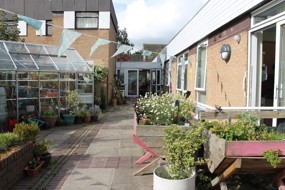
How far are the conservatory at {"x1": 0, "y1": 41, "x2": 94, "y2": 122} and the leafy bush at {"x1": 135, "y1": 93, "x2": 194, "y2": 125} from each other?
5275mm

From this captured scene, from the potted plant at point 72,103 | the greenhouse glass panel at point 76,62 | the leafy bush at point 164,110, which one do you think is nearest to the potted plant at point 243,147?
the leafy bush at point 164,110

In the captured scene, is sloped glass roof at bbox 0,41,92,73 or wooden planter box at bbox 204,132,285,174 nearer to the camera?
wooden planter box at bbox 204,132,285,174

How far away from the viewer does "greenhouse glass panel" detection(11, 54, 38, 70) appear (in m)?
11.3

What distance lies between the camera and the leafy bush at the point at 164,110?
20.1ft

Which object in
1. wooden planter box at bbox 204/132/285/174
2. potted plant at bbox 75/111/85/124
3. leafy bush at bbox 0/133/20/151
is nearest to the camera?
wooden planter box at bbox 204/132/285/174

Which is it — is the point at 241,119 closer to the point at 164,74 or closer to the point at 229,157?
the point at 229,157

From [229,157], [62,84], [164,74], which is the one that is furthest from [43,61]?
[164,74]

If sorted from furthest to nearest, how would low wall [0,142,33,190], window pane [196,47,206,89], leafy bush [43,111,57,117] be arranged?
leafy bush [43,111,57,117] → window pane [196,47,206,89] → low wall [0,142,33,190]

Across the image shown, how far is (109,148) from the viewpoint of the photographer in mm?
8008

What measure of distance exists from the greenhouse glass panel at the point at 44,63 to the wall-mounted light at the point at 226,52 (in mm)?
6686

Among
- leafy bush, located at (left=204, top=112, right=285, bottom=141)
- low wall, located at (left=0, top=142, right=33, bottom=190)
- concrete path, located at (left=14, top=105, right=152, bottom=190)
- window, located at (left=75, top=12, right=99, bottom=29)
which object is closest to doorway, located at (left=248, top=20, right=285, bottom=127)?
leafy bush, located at (left=204, top=112, right=285, bottom=141)

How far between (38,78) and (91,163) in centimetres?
627

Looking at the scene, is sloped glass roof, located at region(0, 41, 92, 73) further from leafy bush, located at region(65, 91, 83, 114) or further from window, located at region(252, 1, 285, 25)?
window, located at region(252, 1, 285, 25)

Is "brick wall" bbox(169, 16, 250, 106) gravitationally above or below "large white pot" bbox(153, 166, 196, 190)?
above
